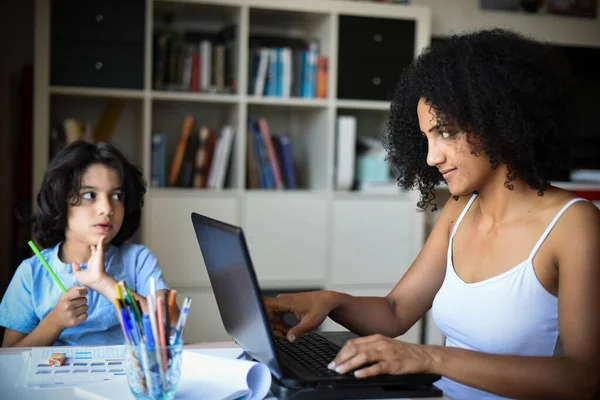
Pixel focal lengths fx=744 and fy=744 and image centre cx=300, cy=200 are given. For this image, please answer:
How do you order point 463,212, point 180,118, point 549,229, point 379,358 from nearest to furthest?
1. point 379,358
2. point 549,229
3. point 463,212
4. point 180,118

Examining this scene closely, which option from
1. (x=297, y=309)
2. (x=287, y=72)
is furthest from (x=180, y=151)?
(x=297, y=309)

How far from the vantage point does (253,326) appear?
3.55ft

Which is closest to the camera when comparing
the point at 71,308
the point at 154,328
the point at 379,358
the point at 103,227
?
the point at 154,328

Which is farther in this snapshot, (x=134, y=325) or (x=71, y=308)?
(x=71, y=308)

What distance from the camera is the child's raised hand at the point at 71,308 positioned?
1407mm

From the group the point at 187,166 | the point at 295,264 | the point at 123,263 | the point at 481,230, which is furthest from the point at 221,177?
the point at 481,230

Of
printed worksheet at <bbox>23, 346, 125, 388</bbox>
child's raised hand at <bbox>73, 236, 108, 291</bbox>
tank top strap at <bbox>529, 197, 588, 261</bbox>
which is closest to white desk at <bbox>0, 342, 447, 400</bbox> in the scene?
printed worksheet at <bbox>23, 346, 125, 388</bbox>

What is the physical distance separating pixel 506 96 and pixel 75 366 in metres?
0.85

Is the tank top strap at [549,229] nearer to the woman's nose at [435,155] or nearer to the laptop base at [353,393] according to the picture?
the woman's nose at [435,155]

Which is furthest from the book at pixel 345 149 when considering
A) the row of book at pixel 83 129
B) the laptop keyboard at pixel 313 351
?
the laptop keyboard at pixel 313 351

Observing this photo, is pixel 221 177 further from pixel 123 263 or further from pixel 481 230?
pixel 481 230

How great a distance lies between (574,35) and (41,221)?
10.3 ft

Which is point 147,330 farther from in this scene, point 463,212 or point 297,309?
point 463,212

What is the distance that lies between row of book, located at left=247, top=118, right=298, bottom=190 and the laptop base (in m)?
2.27
